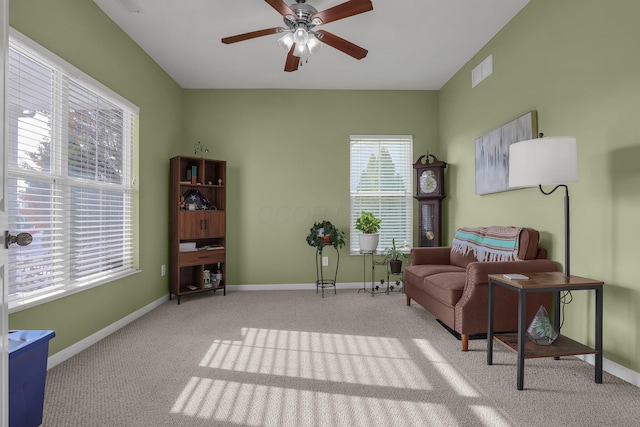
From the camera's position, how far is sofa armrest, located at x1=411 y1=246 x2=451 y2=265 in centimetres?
388

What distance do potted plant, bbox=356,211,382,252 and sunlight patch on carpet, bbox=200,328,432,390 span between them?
5.33 feet

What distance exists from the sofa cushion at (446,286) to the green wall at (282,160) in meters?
1.81

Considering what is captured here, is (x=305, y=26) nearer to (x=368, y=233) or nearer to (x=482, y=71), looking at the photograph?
(x=482, y=71)

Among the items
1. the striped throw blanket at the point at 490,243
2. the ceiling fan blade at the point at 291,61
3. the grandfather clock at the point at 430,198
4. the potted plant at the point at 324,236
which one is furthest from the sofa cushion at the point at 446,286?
the ceiling fan blade at the point at 291,61

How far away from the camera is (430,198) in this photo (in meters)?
4.57

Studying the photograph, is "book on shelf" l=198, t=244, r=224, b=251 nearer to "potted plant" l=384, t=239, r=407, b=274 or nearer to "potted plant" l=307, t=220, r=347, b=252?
"potted plant" l=307, t=220, r=347, b=252

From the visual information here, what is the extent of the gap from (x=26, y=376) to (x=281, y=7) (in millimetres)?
2525

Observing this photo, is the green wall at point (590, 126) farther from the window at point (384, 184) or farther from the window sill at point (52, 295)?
the window sill at point (52, 295)

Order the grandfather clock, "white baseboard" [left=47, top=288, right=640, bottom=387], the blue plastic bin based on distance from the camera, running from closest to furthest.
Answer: the blue plastic bin, "white baseboard" [left=47, top=288, right=640, bottom=387], the grandfather clock

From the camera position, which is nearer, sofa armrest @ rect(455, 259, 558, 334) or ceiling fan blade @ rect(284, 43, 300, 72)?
sofa armrest @ rect(455, 259, 558, 334)

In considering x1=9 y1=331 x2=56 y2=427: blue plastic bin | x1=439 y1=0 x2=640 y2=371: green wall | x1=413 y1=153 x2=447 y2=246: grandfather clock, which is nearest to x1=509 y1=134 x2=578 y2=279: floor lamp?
x1=439 y1=0 x2=640 y2=371: green wall

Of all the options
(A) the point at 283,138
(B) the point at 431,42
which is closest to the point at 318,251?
(A) the point at 283,138

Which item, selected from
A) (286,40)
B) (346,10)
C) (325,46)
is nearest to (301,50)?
(286,40)

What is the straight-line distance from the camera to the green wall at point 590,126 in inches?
83.1
